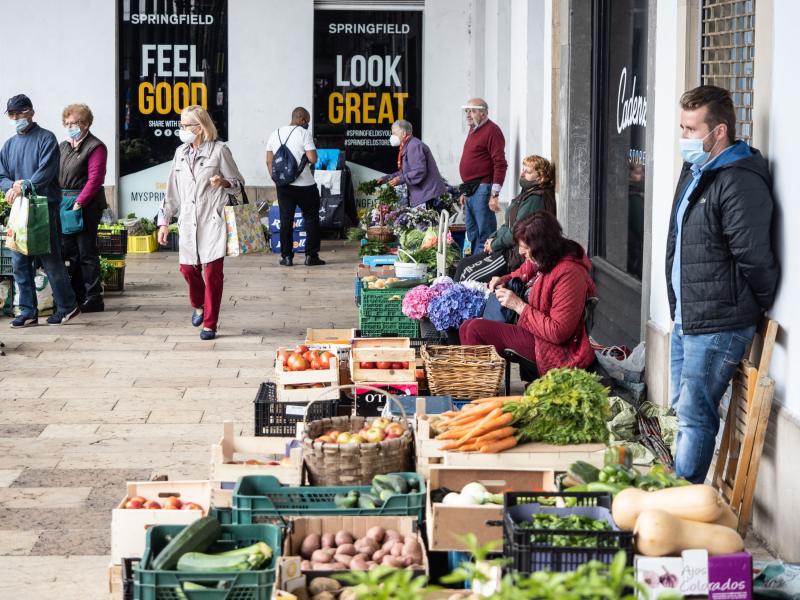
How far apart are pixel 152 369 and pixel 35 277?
3.00 m

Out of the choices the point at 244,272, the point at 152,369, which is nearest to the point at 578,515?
the point at 152,369

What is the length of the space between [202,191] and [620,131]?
3802 mm

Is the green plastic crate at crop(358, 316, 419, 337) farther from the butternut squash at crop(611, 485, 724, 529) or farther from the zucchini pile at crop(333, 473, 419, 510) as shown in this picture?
the butternut squash at crop(611, 485, 724, 529)

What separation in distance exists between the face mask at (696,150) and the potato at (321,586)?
8.70 ft

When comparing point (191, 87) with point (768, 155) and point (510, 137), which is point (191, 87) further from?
point (768, 155)

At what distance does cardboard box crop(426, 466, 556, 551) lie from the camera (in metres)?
4.22

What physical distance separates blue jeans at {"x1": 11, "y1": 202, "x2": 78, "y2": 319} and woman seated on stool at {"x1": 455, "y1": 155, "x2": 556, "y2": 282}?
3.94m

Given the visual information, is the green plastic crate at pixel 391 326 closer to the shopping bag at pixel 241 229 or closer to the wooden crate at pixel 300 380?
the shopping bag at pixel 241 229

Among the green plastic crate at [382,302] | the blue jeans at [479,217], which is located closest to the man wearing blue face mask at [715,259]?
the green plastic crate at [382,302]

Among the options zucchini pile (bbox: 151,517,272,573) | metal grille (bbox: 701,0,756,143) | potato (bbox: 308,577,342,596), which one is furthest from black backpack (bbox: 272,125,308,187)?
potato (bbox: 308,577,342,596)

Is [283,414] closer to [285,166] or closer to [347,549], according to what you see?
[347,549]

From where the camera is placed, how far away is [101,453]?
23.6 ft

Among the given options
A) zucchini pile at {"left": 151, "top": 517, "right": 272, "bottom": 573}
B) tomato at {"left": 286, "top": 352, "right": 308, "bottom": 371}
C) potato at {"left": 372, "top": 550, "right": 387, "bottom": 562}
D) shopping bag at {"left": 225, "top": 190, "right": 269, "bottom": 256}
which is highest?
shopping bag at {"left": 225, "top": 190, "right": 269, "bottom": 256}

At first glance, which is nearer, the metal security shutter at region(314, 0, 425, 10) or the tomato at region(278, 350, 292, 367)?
Answer: the tomato at region(278, 350, 292, 367)
